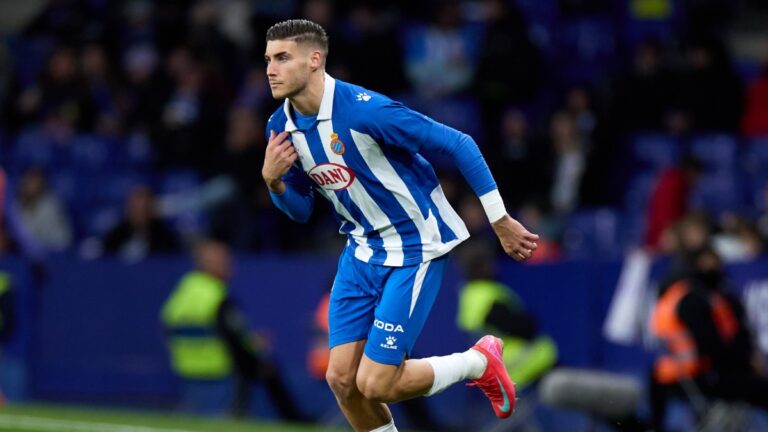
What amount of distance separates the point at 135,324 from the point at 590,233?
443cm

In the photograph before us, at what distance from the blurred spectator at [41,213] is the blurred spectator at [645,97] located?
19.3ft

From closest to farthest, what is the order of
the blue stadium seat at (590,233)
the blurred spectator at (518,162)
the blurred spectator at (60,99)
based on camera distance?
the blue stadium seat at (590,233)
the blurred spectator at (518,162)
the blurred spectator at (60,99)

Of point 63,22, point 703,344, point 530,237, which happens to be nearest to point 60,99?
point 63,22

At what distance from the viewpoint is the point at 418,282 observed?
7742mm

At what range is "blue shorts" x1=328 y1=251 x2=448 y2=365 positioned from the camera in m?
7.57

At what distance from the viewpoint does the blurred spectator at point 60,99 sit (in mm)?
17969

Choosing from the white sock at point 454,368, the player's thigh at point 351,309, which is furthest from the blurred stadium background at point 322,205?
the player's thigh at point 351,309

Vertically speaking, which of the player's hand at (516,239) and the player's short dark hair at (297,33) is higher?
the player's short dark hair at (297,33)

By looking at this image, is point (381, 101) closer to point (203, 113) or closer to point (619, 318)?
point (619, 318)

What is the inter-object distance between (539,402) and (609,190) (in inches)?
130

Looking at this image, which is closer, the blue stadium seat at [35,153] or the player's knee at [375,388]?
the player's knee at [375,388]

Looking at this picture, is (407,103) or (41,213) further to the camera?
(41,213)

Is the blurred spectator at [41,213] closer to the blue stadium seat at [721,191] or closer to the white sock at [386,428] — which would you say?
the blue stadium seat at [721,191]

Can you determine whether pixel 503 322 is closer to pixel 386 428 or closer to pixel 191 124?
pixel 386 428
